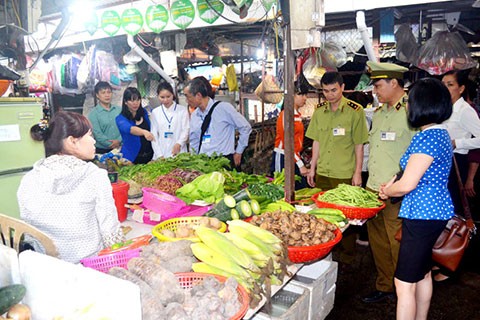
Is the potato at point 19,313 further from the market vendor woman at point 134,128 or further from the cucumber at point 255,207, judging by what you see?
the market vendor woman at point 134,128

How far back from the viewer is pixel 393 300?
3.96m

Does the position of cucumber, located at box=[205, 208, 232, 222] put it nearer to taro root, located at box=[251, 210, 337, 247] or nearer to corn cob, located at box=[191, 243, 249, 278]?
taro root, located at box=[251, 210, 337, 247]

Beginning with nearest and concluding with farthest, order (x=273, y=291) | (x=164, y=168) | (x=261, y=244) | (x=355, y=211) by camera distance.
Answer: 1. (x=273, y=291)
2. (x=261, y=244)
3. (x=355, y=211)
4. (x=164, y=168)

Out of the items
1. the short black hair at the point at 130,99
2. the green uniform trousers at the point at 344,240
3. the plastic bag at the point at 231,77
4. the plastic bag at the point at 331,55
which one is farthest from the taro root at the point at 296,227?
the plastic bag at the point at 231,77

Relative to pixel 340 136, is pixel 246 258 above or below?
below

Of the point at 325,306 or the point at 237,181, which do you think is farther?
the point at 237,181

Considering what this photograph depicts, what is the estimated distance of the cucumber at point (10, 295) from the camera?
1432 mm

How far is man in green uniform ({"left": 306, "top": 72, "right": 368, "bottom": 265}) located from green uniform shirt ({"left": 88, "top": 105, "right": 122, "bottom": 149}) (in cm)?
332

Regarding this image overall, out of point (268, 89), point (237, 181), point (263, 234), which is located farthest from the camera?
point (268, 89)

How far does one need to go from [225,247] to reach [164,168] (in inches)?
83.3

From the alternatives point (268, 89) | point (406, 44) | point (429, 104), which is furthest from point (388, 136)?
point (268, 89)

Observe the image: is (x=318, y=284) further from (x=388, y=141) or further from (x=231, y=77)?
(x=231, y=77)

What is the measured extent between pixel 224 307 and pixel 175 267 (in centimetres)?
44

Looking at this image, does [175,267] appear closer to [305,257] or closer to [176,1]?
[305,257]
